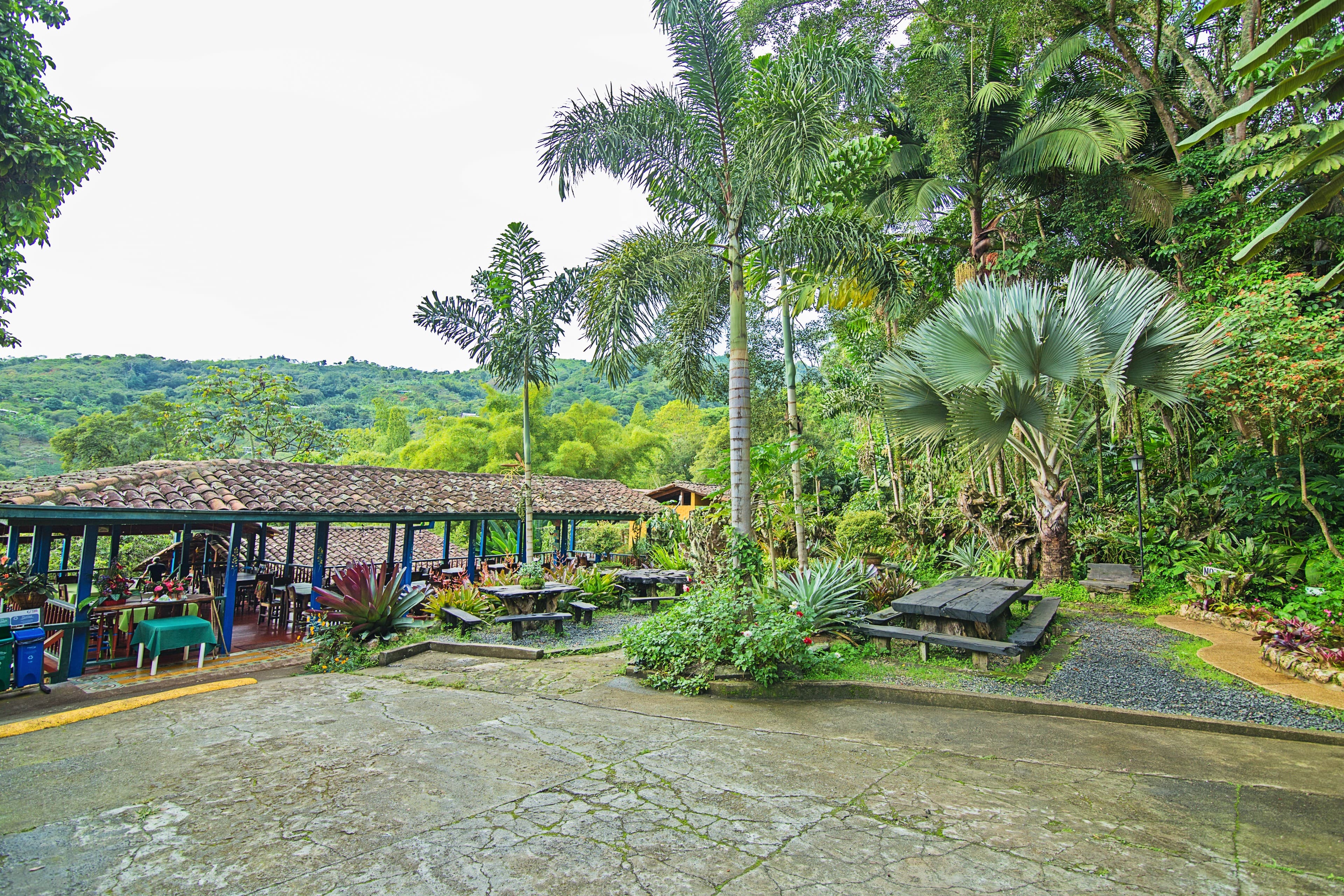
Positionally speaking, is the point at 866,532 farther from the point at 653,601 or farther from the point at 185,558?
the point at 185,558

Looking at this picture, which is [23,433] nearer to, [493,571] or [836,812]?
[493,571]

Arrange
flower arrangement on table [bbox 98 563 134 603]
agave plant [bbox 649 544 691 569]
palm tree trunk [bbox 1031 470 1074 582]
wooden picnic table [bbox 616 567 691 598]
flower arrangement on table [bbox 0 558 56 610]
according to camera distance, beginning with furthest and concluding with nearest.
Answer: agave plant [bbox 649 544 691 569] → wooden picnic table [bbox 616 567 691 598] → palm tree trunk [bbox 1031 470 1074 582] → flower arrangement on table [bbox 98 563 134 603] → flower arrangement on table [bbox 0 558 56 610]

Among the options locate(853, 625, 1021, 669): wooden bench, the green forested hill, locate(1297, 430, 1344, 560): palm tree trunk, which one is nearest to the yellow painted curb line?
locate(853, 625, 1021, 669): wooden bench

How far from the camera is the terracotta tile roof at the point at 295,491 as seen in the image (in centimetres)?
912

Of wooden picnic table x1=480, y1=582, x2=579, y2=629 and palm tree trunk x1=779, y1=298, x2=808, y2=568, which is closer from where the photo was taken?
palm tree trunk x1=779, y1=298, x2=808, y2=568

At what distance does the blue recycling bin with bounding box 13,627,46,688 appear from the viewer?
24.2 feet

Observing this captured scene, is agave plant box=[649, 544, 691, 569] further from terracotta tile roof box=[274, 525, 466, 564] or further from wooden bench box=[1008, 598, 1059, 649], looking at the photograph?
terracotta tile roof box=[274, 525, 466, 564]

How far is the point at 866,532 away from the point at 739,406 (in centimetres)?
808

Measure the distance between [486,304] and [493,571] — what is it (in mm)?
6083

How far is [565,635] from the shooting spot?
9844mm

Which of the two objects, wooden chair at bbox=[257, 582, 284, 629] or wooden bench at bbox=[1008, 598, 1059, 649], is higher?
wooden bench at bbox=[1008, 598, 1059, 649]

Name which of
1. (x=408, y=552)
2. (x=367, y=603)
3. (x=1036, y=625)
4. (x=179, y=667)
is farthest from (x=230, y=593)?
(x=1036, y=625)

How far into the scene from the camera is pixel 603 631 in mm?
10102

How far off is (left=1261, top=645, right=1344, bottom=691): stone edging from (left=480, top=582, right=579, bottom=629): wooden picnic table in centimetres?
808
